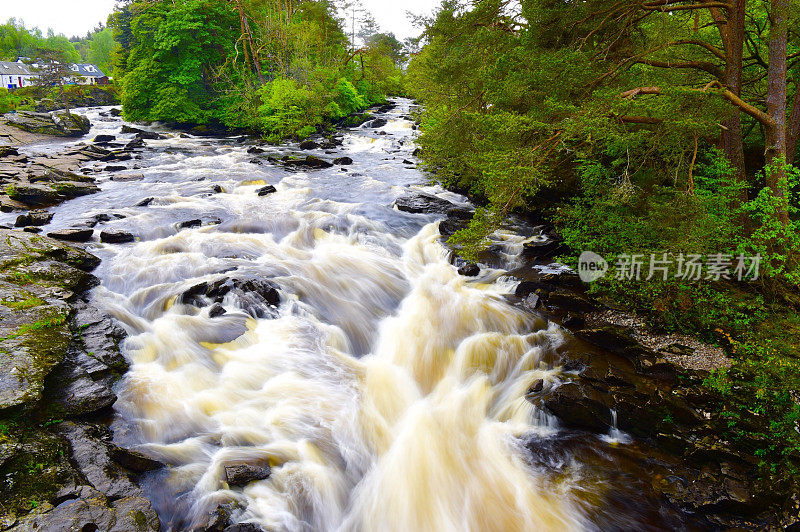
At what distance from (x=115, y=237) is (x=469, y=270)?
926 cm

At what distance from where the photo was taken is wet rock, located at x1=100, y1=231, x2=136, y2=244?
10.6 meters

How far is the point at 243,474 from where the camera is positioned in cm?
477

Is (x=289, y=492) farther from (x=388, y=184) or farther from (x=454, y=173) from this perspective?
(x=388, y=184)

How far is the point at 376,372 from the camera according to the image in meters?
7.05

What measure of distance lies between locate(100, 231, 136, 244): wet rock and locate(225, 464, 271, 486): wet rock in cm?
854

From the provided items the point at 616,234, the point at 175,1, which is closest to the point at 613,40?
the point at 616,234

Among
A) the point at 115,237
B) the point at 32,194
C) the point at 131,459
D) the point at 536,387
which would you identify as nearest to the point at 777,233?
the point at 536,387

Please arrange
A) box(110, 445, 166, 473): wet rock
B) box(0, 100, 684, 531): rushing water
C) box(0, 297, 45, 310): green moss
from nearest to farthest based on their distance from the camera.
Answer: box(110, 445, 166, 473): wet rock
box(0, 100, 684, 531): rushing water
box(0, 297, 45, 310): green moss

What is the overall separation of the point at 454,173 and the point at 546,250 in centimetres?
502

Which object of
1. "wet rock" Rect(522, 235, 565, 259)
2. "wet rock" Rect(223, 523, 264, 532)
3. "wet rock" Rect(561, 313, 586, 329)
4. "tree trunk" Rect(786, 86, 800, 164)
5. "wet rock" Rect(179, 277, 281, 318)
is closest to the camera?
"wet rock" Rect(223, 523, 264, 532)

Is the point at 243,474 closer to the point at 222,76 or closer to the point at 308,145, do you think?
the point at 308,145

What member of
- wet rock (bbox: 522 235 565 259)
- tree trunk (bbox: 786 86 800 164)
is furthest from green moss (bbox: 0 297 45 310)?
tree trunk (bbox: 786 86 800 164)

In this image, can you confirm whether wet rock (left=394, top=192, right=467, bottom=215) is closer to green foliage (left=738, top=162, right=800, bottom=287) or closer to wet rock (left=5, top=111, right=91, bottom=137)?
green foliage (left=738, top=162, right=800, bottom=287)

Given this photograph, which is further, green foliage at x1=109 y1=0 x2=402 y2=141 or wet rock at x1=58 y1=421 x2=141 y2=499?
green foliage at x1=109 y1=0 x2=402 y2=141
